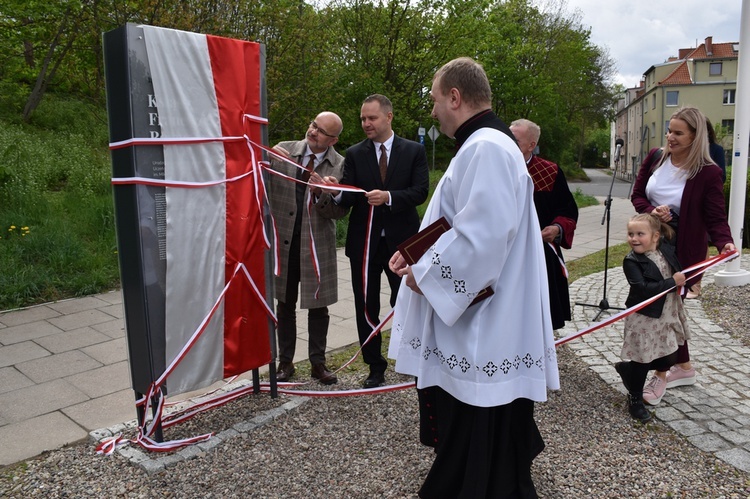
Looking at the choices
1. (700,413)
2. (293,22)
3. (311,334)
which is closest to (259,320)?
(311,334)

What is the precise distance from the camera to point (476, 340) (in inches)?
102

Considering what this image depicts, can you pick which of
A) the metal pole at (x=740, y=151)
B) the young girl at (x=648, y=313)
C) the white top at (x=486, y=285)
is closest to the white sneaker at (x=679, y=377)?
the young girl at (x=648, y=313)

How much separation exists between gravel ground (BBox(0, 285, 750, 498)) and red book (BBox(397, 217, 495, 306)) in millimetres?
1255

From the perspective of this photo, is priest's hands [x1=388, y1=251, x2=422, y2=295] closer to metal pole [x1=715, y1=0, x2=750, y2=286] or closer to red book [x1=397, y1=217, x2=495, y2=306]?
red book [x1=397, y1=217, x2=495, y2=306]

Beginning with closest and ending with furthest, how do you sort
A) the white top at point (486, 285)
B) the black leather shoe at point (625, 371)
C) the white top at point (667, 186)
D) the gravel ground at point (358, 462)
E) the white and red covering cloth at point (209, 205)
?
1. the white top at point (486, 285)
2. the gravel ground at point (358, 462)
3. the white and red covering cloth at point (209, 205)
4. the black leather shoe at point (625, 371)
5. the white top at point (667, 186)

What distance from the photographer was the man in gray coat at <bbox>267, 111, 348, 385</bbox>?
4.37 metres

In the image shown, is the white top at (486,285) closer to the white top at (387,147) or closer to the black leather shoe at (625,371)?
the black leather shoe at (625,371)

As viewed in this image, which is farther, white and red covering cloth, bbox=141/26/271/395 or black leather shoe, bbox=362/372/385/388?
black leather shoe, bbox=362/372/385/388

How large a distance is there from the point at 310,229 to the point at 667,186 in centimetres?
258

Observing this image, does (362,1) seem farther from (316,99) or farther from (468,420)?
(468,420)

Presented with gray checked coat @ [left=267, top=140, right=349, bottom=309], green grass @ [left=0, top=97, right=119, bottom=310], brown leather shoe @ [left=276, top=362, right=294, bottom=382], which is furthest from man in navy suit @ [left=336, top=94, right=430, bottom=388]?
green grass @ [left=0, top=97, right=119, bottom=310]

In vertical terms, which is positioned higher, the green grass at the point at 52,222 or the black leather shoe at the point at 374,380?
the green grass at the point at 52,222

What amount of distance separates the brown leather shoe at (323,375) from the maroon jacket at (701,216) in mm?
2627

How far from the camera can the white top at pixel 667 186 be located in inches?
169
